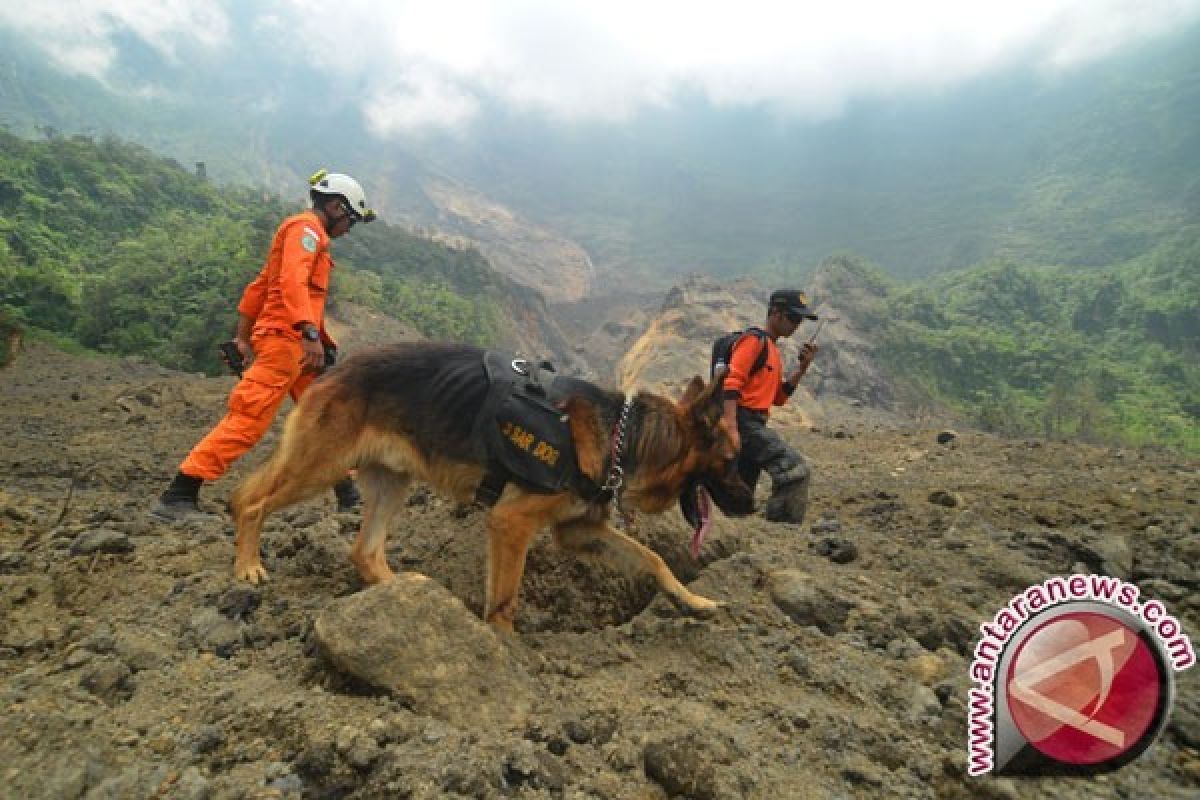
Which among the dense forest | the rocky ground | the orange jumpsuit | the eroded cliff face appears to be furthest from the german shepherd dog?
the eroded cliff face

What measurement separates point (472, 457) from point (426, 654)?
119cm

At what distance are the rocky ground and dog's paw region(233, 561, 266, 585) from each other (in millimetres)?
61

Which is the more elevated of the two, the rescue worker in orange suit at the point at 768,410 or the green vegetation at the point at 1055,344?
the green vegetation at the point at 1055,344

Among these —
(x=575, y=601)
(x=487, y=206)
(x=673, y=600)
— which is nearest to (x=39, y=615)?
(x=575, y=601)

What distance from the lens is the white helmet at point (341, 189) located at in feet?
15.0

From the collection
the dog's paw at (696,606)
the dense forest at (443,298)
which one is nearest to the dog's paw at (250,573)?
the dog's paw at (696,606)

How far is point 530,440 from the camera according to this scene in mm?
3232

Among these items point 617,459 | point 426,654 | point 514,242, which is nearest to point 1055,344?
point 617,459

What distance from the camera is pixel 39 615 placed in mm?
2830

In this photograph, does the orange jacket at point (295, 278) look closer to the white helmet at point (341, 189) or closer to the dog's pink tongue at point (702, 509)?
the white helmet at point (341, 189)

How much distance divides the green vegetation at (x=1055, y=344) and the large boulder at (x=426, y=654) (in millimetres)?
18296

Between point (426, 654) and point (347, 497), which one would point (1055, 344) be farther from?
point (426, 654)

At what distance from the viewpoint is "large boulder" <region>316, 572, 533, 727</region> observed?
2311mm

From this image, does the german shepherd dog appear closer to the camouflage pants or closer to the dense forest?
the camouflage pants
